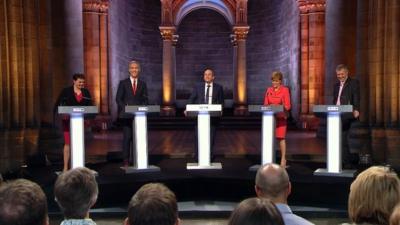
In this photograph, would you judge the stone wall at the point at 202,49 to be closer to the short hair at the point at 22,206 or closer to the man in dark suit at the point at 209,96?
the man in dark suit at the point at 209,96

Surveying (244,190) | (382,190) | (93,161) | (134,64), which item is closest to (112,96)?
(93,161)

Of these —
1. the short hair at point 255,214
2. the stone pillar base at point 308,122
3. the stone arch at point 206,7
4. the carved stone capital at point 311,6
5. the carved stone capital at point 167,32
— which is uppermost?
the stone arch at point 206,7

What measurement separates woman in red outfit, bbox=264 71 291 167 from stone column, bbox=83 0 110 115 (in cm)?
899

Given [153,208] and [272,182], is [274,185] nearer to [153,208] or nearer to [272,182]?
[272,182]

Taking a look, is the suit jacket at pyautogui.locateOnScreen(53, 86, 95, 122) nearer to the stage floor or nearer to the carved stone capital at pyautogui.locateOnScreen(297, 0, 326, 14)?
the stage floor

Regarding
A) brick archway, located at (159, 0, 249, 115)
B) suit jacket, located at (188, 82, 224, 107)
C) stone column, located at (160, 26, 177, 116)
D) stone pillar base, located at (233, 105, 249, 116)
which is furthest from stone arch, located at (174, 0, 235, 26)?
suit jacket, located at (188, 82, 224, 107)

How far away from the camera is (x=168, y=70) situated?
17938 mm

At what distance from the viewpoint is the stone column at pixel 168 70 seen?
17969 mm

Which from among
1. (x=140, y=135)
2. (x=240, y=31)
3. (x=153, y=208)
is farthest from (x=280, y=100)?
(x=240, y=31)

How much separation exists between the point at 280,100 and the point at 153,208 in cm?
499

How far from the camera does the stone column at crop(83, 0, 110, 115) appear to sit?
48.2 ft

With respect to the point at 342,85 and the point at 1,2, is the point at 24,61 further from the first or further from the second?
the point at 342,85

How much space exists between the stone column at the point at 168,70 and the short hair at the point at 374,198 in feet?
52.9

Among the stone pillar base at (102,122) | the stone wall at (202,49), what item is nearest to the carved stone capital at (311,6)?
the stone pillar base at (102,122)
